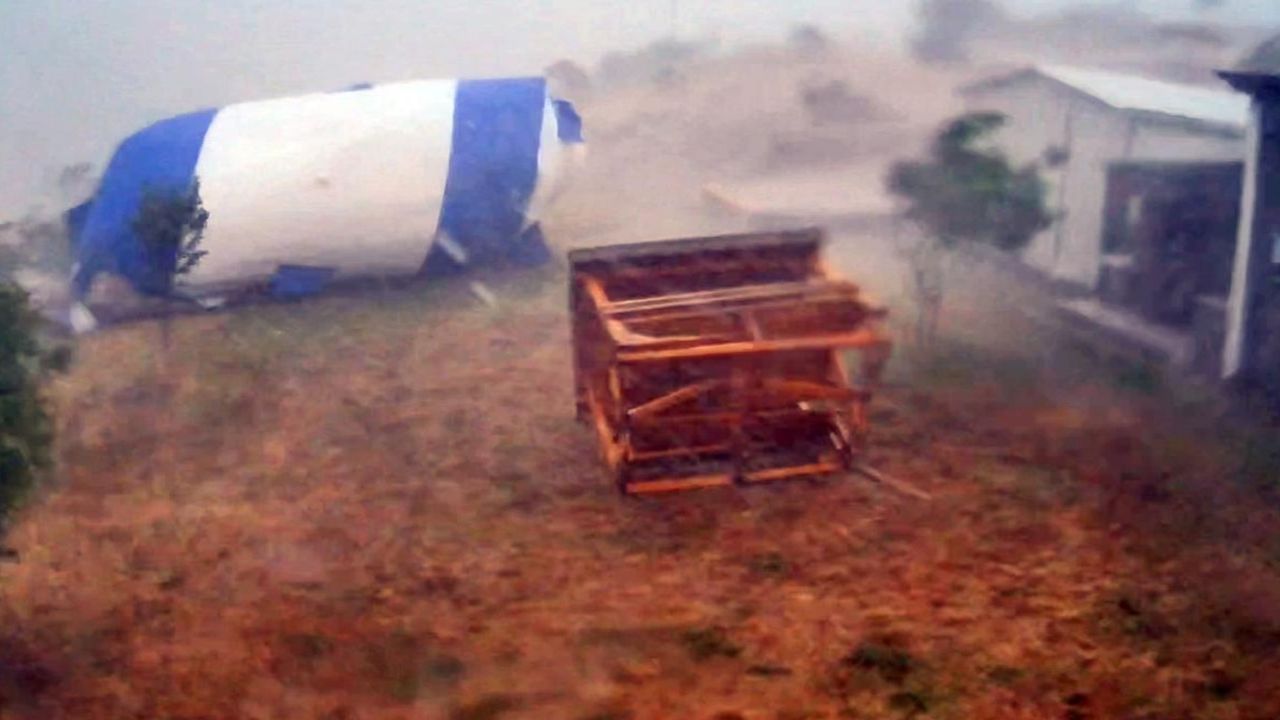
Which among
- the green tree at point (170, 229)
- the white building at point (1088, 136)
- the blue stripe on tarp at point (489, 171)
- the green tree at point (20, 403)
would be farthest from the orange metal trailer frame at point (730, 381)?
the blue stripe on tarp at point (489, 171)

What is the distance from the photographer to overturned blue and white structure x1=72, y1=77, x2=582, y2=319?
1081 cm

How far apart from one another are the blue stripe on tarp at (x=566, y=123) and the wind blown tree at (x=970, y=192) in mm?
4143

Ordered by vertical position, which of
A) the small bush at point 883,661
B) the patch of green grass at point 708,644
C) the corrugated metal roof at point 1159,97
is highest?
the corrugated metal roof at point 1159,97

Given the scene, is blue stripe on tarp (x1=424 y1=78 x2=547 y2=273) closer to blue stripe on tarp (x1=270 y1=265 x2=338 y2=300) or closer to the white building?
blue stripe on tarp (x1=270 y1=265 x2=338 y2=300)

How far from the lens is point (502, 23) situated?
26.2 metres

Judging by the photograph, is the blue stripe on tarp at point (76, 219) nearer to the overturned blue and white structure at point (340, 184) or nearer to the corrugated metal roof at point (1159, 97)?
the overturned blue and white structure at point (340, 184)

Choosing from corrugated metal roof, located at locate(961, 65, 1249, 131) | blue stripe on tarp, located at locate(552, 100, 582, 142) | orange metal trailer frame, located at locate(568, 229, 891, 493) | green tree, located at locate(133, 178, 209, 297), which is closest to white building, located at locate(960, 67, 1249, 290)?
corrugated metal roof, located at locate(961, 65, 1249, 131)

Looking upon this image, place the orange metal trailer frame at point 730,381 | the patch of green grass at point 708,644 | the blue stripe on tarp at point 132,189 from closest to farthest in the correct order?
the patch of green grass at point 708,644
the orange metal trailer frame at point 730,381
the blue stripe on tarp at point 132,189

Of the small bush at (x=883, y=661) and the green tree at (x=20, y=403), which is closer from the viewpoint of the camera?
the small bush at (x=883, y=661)

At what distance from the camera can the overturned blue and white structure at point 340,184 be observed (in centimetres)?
1081

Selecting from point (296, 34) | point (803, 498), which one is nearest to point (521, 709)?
point (803, 498)

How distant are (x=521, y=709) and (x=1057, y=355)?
5.93 m

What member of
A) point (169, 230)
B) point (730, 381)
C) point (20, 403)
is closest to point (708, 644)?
point (730, 381)

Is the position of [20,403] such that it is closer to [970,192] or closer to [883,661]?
[883,661]
